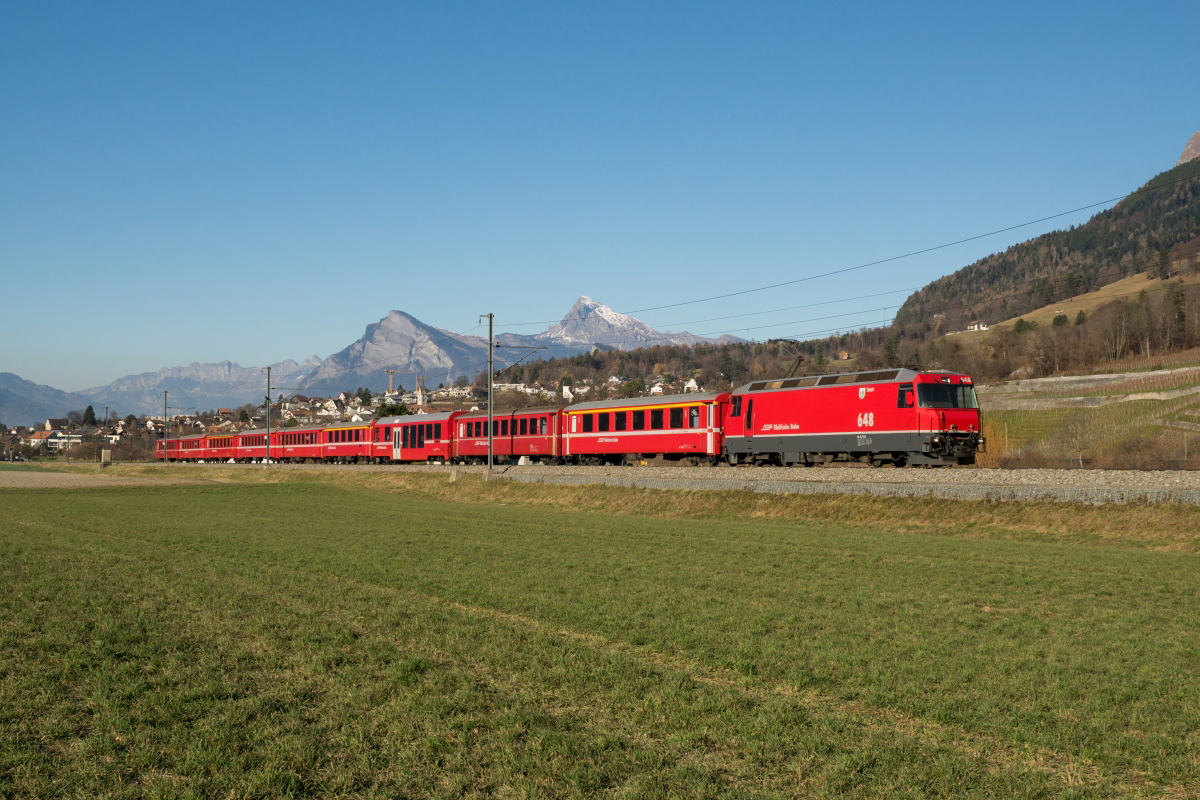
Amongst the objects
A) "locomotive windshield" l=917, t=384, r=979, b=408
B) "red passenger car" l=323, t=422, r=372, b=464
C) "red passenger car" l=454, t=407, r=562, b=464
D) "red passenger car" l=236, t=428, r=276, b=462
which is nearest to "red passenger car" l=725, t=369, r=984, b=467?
"locomotive windshield" l=917, t=384, r=979, b=408

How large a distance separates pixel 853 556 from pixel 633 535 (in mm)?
7034

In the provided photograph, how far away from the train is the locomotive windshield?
39mm

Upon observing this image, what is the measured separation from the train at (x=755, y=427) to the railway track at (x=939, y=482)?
1703mm

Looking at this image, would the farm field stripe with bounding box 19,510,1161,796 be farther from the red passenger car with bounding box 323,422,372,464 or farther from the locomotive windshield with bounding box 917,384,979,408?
the red passenger car with bounding box 323,422,372,464

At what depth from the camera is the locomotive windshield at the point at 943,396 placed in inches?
1299

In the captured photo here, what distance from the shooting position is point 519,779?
245 inches

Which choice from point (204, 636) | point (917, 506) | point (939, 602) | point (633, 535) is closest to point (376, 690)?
point (204, 636)

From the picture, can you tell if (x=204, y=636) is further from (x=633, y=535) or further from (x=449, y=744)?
(x=633, y=535)

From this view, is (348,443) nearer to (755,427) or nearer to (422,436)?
(422,436)

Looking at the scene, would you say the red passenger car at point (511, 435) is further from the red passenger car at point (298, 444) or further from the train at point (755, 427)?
the red passenger car at point (298, 444)

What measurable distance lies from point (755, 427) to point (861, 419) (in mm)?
5883

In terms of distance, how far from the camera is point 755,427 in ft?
131

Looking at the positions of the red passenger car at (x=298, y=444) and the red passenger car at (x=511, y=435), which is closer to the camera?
the red passenger car at (x=511, y=435)

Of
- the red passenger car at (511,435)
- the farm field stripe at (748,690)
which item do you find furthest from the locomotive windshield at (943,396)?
the farm field stripe at (748,690)
